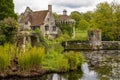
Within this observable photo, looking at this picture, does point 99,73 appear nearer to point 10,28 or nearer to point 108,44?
point 10,28

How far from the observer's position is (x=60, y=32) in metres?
71.4

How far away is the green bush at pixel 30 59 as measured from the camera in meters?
27.2

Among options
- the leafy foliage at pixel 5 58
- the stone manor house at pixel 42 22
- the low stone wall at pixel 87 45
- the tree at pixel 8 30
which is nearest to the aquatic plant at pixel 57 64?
the leafy foliage at pixel 5 58

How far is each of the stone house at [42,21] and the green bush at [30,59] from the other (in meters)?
40.0

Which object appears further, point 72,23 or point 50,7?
point 72,23

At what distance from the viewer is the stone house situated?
6819cm

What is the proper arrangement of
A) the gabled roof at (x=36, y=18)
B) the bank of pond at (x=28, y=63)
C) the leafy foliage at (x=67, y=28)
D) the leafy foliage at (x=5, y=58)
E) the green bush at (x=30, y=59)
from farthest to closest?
the leafy foliage at (x=67, y=28), the gabled roof at (x=36, y=18), the green bush at (x=30, y=59), the bank of pond at (x=28, y=63), the leafy foliage at (x=5, y=58)

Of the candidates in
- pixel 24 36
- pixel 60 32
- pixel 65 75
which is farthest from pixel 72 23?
pixel 65 75

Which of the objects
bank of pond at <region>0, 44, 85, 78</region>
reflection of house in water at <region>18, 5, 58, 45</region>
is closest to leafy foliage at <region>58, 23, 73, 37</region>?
reflection of house in water at <region>18, 5, 58, 45</region>

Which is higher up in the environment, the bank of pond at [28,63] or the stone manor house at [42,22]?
the stone manor house at [42,22]

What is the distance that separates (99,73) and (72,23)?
4845 centimetres

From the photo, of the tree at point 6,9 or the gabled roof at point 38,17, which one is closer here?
the tree at point 6,9

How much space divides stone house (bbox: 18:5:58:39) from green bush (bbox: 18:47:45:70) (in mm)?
39988

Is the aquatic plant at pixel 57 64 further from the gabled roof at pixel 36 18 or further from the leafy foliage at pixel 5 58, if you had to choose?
the gabled roof at pixel 36 18
